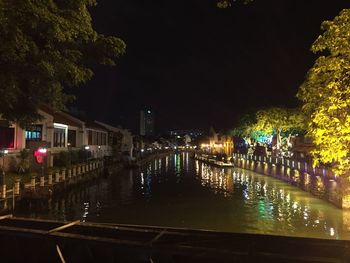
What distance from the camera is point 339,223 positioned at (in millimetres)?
19922

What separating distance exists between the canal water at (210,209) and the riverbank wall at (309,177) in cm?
65

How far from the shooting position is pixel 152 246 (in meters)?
8.76

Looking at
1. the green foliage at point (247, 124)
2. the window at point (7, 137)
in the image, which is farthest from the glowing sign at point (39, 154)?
the green foliage at point (247, 124)

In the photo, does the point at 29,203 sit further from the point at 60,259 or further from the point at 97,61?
the point at 60,259

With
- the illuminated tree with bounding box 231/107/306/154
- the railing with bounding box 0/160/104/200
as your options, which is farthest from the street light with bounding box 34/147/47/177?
the illuminated tree with bounding box 231/107/306/154

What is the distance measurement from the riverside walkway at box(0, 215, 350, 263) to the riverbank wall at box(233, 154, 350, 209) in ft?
47.6

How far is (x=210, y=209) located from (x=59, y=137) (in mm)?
25054

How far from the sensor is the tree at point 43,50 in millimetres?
9570

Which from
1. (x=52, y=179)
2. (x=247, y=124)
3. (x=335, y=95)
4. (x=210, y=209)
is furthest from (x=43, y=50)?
(x=247, y=124)

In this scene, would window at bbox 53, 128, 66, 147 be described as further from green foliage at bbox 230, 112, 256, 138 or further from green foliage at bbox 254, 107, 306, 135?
green foliage at bbox 230, 112, 256, 138

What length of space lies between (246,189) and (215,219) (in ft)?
45.5

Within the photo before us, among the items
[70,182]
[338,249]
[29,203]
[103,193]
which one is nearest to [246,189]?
[103,193]

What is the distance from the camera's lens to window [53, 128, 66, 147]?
43.5 meters

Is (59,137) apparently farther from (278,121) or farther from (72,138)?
(278,121)
